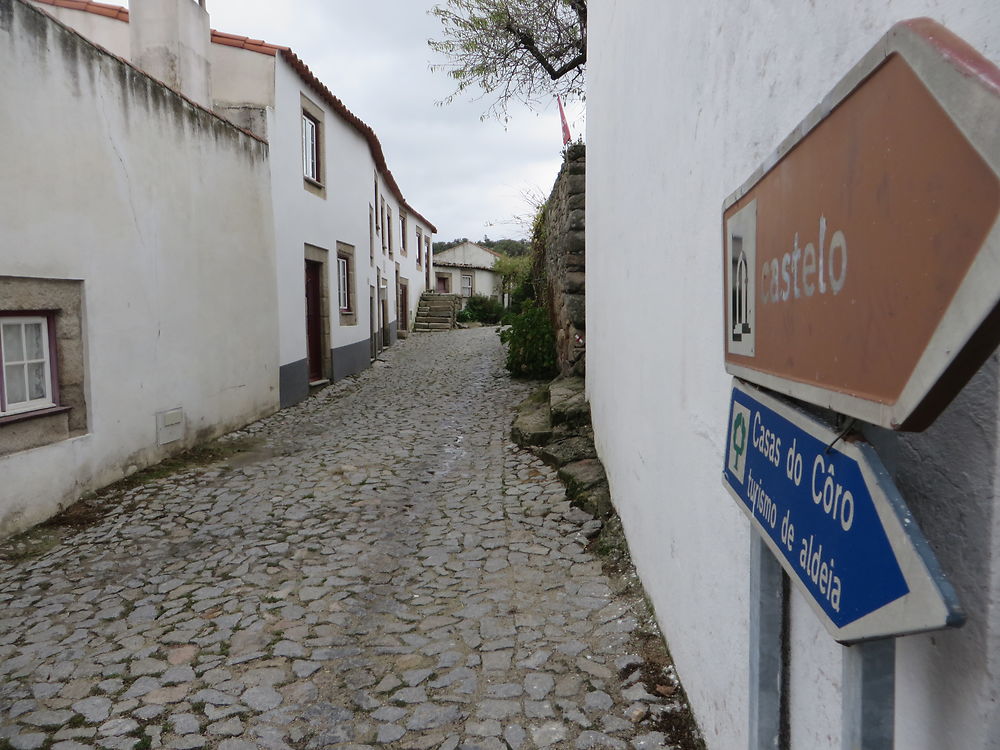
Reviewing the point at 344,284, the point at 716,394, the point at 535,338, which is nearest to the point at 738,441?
the point at 716,394

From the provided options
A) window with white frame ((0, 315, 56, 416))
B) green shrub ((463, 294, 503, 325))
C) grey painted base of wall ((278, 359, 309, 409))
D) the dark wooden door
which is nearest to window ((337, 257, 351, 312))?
the dark wooden door

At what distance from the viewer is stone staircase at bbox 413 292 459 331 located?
87.8 ft

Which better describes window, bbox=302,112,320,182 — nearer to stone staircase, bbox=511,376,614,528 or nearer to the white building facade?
the white building facade

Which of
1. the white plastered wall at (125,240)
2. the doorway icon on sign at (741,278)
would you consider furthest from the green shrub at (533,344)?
the doorway icon on sign at (741,278)

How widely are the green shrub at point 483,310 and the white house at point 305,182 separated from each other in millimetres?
12958

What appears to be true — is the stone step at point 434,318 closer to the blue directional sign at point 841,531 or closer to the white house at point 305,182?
the white house at point 305,182

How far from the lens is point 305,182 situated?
11102mm

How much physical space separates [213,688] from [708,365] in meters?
2.59

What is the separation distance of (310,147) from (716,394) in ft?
36.1

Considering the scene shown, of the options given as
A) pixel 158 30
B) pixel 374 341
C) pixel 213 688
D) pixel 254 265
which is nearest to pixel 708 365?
pixel 213 688

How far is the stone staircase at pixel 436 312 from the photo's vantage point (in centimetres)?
2675

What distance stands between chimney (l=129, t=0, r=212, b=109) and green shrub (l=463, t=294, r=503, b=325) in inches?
874

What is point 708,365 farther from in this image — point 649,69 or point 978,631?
point 649,69

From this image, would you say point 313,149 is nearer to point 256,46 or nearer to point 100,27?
point 256,46
